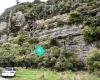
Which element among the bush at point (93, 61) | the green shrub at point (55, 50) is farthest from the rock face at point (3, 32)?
the bush at point (93, 61)

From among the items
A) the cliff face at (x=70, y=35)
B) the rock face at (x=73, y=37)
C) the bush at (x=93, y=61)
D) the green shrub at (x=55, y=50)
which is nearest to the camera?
the bush at (x=93, y=61)

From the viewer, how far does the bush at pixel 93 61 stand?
29.5 m

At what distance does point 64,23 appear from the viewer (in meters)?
40.0

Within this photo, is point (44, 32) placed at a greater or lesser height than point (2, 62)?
greater

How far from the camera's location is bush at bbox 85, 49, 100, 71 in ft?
96.8

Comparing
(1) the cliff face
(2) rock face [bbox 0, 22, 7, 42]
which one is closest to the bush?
(1) the cliff face

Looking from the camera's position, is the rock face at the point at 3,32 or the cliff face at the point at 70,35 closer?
the cliff face at the point at 70,35

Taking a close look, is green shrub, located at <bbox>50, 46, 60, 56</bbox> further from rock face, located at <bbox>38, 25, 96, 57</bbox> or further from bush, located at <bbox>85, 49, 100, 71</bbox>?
bush, located at <bbox>85, 49, 100, 71</bbox>

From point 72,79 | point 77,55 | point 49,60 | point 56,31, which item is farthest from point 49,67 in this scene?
point 72,79

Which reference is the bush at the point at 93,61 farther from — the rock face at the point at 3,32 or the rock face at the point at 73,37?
the rock face at the point at 3,32

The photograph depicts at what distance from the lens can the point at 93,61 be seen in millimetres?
30422

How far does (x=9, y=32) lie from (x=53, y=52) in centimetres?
1938

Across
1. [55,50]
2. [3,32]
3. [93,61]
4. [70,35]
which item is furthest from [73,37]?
[3,32]

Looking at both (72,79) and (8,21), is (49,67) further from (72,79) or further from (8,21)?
(8,21)
